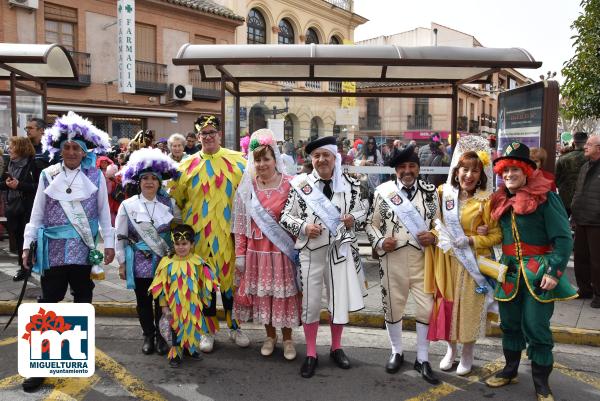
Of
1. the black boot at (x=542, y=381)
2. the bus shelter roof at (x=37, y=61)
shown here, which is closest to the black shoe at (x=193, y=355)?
the black boot at (x=542, y=381)

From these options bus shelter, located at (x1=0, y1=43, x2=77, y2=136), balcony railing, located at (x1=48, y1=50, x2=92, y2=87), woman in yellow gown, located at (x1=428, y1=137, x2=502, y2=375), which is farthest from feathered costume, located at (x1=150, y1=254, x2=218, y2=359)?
balcony railing, located at (x1=48, y1=50, x2=92, y2=87)

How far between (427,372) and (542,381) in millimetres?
776

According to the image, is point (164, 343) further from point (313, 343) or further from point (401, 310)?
point (401, 310)

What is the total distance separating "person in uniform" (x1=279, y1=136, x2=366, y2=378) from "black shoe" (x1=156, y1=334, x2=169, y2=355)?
121 cm

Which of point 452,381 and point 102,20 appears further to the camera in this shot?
point 102,20

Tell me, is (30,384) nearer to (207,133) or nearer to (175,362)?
(175,362)

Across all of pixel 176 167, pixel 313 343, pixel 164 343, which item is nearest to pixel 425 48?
pixel 176 167

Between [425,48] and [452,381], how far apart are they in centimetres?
395

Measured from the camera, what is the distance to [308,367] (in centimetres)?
397

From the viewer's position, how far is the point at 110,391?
145 inches

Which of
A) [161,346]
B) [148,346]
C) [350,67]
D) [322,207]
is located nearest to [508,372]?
[322,207]

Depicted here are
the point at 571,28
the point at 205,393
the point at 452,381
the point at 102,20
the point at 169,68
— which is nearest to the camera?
the point at 205,393

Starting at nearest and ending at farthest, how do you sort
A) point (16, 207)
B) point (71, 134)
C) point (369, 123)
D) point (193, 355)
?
point (71, 134) → point (193, 355) → point (16, 207) → point (369, 123)

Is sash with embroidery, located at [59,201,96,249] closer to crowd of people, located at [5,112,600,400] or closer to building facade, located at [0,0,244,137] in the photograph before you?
crowd of people, located at [5,112,600,400]
